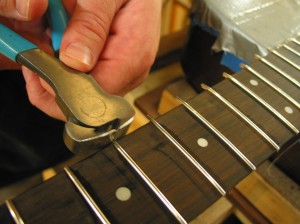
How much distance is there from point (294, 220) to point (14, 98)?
65cm

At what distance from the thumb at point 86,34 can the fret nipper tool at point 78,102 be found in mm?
18

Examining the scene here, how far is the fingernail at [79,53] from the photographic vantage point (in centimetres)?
34

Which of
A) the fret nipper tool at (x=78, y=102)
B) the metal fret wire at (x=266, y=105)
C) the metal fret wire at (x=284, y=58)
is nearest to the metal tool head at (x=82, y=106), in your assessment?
the fret nipper tool at (x=78, y=102)

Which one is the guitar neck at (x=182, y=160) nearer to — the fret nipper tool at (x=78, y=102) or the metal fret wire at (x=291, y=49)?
the fret nipper tool at (x=78, y=102)

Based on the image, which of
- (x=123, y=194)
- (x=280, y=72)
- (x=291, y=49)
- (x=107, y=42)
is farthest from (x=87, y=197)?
(x=291, y=49)

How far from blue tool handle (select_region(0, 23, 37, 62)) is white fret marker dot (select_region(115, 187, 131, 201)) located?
189 millimetres

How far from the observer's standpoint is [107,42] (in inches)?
17.8

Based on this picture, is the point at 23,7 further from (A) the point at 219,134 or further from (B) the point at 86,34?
(A) the point at 219,134

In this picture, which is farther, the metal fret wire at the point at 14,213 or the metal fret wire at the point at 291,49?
the metal fret wire at the point at 291,49

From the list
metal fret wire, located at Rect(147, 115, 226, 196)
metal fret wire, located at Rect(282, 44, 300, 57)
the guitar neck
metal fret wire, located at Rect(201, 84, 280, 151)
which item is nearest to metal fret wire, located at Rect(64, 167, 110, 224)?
the guitar neck

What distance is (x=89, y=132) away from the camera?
30cm

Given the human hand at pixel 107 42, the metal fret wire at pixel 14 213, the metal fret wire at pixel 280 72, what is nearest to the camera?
the metal fret wire at pixel 14 213

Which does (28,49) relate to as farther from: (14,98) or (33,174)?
(33,174)

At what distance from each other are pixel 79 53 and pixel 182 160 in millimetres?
177
